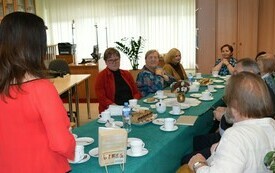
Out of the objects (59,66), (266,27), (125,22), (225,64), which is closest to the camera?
(225,64)

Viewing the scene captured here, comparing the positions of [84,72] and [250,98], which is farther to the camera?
[84,72]

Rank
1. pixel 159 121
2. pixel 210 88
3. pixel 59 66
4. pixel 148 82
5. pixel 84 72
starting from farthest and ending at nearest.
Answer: pixel 84 72 < pixel 59 66 < pixel 148 82 < pixel 210 88 < pixel 159 121

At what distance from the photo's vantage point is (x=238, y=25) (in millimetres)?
5965

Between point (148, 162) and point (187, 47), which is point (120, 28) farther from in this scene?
point (148, 162)

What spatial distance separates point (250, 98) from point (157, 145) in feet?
2.06

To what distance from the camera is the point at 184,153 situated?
2389 millimetres

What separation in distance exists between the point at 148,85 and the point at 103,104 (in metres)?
0.56

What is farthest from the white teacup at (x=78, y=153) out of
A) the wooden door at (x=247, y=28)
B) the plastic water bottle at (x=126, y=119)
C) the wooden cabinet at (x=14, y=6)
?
the wooden cabinet at (x=14, y=6)

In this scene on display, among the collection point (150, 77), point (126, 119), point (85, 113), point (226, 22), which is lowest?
point (85, 113)

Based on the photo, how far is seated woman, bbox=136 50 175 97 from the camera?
366 cm

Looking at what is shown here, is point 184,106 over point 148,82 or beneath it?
beneath

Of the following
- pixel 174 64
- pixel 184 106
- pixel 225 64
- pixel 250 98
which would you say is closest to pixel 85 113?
pixel 174 64

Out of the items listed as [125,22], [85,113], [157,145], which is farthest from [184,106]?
[125,22]

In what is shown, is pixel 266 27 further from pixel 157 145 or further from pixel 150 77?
pixel 157 145
